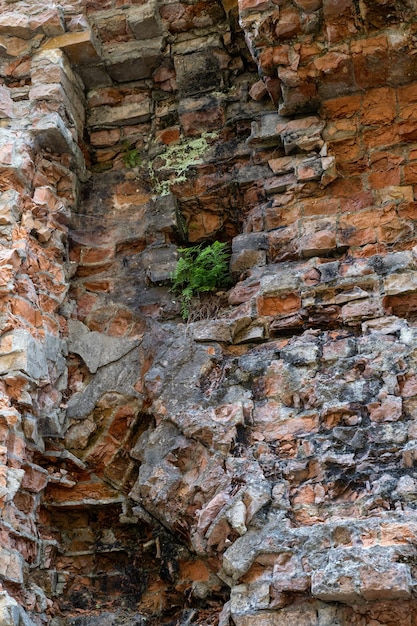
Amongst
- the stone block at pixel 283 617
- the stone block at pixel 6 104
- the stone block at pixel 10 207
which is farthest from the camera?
the stone block at pixel 6 104

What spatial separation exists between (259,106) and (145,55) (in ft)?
3.02

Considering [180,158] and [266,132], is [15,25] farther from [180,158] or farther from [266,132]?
[266,132]

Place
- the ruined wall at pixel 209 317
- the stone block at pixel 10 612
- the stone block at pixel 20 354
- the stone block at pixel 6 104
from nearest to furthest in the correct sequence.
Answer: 1. the stone block at pixel 10 612
2. the ruined wall at pixel 209 317
3. the stone block at pixel 20 354
4. the stone block at pixel 6 104

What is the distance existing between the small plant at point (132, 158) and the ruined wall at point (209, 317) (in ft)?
0.05

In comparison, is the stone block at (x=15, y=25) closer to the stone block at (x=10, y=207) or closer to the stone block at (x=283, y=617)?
the stone block at (x=10, y=207)

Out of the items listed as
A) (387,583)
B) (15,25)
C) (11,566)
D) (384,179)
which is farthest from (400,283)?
(15,25)

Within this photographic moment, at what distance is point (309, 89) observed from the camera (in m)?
4.77

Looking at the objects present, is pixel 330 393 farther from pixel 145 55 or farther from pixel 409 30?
pixel 145 55

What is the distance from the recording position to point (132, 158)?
545cm

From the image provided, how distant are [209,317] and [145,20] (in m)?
2.26

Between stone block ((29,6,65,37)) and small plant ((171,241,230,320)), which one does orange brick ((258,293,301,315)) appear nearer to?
small plant ((171,241,230,320))

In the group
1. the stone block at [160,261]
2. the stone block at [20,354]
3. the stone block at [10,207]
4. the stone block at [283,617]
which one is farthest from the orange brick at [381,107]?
the stone block at [283,617]

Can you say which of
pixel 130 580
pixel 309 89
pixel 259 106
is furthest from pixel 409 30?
pixel 130 580

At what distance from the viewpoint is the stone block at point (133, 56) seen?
5496mm
